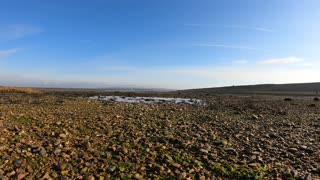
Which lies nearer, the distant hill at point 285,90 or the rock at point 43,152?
the rock at point 43,152

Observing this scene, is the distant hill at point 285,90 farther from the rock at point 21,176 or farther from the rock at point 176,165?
the rock at point 21,176

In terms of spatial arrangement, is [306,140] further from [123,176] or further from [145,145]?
[123,176]

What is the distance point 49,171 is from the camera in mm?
8453

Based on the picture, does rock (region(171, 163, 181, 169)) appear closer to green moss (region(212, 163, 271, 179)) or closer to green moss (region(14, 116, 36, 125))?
green moss (region(212, 163, 271, 179))

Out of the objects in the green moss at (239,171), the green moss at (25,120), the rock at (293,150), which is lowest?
the green moss at (239,171)

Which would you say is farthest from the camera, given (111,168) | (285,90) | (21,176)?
(285,90)

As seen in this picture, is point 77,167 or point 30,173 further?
point 77,167

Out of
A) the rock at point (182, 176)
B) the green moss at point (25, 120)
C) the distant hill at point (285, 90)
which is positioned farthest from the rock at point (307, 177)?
the distant hill at point (285, 90)

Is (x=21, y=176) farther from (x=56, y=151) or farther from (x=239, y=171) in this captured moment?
(x=239, y=171)

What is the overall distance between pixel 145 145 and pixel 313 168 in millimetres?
5605

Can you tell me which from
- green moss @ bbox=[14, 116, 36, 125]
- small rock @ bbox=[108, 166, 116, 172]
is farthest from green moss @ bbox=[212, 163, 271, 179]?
green moss @ bbox=[14, 116, 36, 125]

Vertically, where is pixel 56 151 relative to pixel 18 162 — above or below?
above

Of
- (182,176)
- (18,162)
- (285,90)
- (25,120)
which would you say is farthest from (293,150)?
(285,90)

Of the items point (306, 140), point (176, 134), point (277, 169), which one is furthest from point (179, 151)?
point (306, 140)
